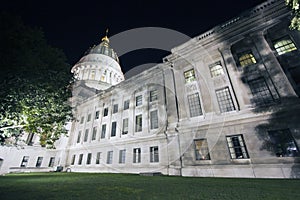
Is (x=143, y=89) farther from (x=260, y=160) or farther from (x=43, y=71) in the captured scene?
(x=260, y=160)

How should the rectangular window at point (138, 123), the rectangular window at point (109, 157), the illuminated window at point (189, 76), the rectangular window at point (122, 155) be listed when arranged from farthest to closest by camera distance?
the rectangular window at point (109, 157), the rectangular window at point (138, 123), the rectangular window at point (122, 155), the illuminated window at point (189, 76)

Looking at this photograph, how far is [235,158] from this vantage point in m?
12.6

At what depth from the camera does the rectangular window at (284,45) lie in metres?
14.0

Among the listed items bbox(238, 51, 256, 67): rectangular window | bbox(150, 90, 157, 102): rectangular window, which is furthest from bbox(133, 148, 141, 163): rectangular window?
bbox(238, 51, 256, 67): rectangular window

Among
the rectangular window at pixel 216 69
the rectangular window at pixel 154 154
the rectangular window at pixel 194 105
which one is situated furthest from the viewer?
the rectangular window at pixel 154 154

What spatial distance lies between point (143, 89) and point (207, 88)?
10.8 m

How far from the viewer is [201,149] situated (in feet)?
46.8

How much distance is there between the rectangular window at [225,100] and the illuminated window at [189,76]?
3.62 m

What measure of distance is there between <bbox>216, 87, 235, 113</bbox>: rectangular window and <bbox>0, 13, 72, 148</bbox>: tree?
1567 cm

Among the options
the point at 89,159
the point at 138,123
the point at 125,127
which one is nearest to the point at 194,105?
the point at 138,123

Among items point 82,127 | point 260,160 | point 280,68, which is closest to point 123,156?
point 82,127

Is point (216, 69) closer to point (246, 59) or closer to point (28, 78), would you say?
point (246, 59)

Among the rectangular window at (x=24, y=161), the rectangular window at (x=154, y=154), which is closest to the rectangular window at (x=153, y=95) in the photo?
the rectangular window at (x=154, y=154)

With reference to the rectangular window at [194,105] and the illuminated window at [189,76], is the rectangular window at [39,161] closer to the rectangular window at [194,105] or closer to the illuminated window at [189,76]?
the rectangular window at [194,105]
